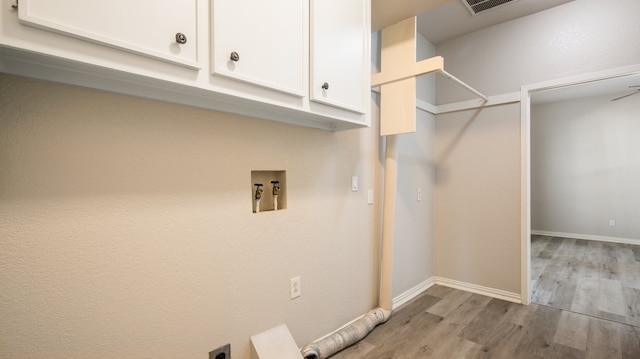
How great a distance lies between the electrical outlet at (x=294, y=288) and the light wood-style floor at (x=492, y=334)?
1.74 ft

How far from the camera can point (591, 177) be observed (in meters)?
5.37

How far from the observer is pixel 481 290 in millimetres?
2861

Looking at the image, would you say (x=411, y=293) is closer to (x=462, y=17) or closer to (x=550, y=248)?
(x=462, y=17)

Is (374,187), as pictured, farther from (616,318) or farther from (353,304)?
(616,318)

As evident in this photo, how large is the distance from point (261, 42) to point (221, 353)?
148 cm

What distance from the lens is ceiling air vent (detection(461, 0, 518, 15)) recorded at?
237 centimetres

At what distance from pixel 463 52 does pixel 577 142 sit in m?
4.34

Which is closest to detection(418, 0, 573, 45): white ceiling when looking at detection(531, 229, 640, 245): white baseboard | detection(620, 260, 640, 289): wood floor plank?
detection(620, 260, 640, 289): wood floor plank

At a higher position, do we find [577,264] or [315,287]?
[315,287]

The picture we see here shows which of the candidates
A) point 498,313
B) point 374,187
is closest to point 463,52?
point 374,187

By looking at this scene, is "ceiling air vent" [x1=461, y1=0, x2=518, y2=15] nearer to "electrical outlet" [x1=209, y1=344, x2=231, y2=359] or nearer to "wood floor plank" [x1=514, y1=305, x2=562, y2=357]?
"wood floor plank" [x1=514, y1=305, x2=562, y2=357]

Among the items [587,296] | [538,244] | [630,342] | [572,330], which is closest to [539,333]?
[572,330]

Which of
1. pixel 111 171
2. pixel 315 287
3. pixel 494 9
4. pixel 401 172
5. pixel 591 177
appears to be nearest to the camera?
pixel 111 171

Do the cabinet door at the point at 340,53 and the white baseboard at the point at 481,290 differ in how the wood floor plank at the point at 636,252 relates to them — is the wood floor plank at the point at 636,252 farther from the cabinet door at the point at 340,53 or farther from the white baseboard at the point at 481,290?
the cabinet door at the point at 340,53
